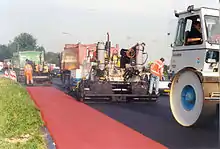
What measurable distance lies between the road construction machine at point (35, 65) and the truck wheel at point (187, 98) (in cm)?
1746

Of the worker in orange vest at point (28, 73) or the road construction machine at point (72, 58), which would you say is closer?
the road construction machine at point (72, 58)

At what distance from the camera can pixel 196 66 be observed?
6938mm

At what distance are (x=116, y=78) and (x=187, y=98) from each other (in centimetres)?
617

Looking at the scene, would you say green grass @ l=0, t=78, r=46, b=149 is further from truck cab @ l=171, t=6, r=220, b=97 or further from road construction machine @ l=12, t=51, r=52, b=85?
road construction machine @ l=12, t=51, r=52, b=85

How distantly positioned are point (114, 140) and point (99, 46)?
7373 mm

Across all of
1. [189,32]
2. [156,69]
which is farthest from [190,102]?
[156,69]

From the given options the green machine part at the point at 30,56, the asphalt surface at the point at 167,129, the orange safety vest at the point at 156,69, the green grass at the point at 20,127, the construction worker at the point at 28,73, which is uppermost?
the green machine part at the point at 30,56

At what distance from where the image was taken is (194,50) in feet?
23.0

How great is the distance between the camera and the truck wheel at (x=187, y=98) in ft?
22.5

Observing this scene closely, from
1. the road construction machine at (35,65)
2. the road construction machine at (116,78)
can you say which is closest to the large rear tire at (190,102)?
the road construction machine at (116,78)

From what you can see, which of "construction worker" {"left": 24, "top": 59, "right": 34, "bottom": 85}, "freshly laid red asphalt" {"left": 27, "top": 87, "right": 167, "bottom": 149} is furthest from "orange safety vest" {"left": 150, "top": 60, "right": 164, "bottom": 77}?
"construction worker" {"left": 24, "top": 59, "right": 34, "bottom": 85}

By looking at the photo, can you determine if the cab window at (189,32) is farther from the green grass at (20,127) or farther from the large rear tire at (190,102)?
the green grass at (20,127)

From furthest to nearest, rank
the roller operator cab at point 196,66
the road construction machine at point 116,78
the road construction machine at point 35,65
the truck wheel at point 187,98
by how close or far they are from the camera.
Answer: the road construction machine at point 35,65
the road construction machine at point 116,78
the truck wheel at point 187,98
the roller operator cab at point 196,66

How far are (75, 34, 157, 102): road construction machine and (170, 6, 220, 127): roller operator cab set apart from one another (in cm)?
460
